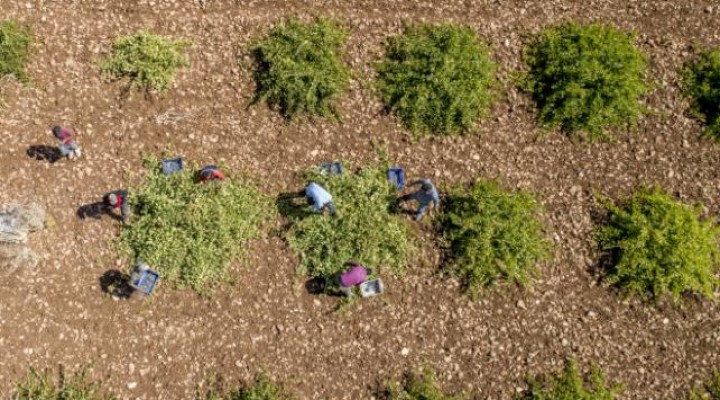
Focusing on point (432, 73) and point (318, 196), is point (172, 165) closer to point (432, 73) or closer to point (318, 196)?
point (318, 196)

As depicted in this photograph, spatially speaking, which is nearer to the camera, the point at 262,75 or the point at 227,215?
the point at 227,215

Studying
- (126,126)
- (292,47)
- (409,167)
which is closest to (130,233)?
(126,126)

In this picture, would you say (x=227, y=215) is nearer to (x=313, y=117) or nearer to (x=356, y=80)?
(x=313, y=117)

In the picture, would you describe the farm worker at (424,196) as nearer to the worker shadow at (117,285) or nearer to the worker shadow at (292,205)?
the worker shadow at (292,205)

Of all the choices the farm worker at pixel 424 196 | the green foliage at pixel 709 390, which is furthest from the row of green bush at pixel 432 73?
the green foliage at pixel 709 390

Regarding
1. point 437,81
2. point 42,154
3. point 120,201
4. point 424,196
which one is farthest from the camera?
point 437,81

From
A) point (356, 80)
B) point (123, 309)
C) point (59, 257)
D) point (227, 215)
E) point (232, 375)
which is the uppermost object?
point (356, 80)

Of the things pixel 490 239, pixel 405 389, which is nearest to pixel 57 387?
pixel 405 389
